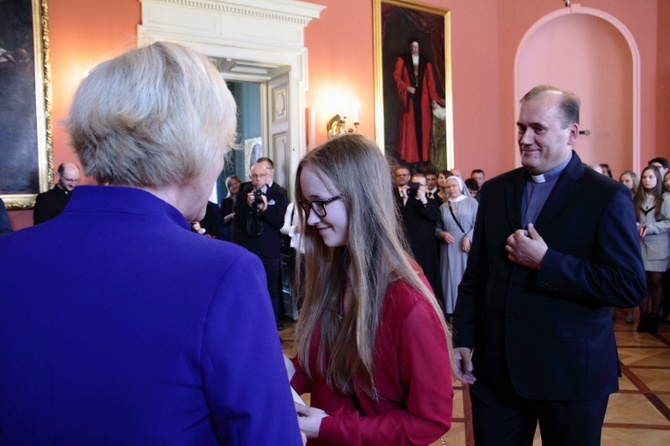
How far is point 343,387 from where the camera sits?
1.58m

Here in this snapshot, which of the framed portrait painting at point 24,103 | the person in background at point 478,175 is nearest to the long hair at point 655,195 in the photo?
the person in background at point 478,175

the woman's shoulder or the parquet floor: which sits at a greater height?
the woman's shoulder

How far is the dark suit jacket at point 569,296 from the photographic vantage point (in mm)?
2080

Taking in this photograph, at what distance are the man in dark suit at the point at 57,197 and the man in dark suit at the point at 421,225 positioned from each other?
11.8 ft

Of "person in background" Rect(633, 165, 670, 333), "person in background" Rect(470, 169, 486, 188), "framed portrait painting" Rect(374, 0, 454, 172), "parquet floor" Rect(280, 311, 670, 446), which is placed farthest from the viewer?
"person in background" Rect(470, 169, 486, 188)

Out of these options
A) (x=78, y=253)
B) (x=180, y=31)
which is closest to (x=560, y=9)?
(x=180, y=31)

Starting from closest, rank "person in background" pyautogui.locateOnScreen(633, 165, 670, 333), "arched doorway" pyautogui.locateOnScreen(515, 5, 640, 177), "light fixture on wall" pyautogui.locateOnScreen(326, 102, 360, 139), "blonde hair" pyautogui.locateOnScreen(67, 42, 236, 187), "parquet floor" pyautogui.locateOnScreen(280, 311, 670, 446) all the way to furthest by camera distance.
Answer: "blonde hair" pyautogui.locateOnScreen(67, 42, 236, 187), "parquet floor" pyautogui.locateOnScreen(280, 311, 670, 446), "person in background" pyautogui.locateOnScreen(633, 165, 670, 333), "light fixture on wall" pyautogui.locateOnScreen(326, 102, 360, 139), "arched doorway" pyautogui.locateOnScreen(515, 5, 640, 177)

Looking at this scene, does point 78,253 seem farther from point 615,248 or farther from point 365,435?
point 615,248

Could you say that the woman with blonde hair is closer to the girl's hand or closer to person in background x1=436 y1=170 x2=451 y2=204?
the girl's hand

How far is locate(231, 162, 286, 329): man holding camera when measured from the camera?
6285mm

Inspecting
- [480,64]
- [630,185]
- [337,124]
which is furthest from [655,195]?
[480,64]

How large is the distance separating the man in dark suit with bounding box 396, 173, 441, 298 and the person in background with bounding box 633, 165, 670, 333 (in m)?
2.35

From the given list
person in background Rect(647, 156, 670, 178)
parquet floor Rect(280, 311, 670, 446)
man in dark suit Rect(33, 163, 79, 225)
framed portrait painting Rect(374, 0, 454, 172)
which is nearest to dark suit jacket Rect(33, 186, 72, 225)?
man in dark suit Rect(33, 163, 79, 225)

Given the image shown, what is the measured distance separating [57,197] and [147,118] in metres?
5.02
